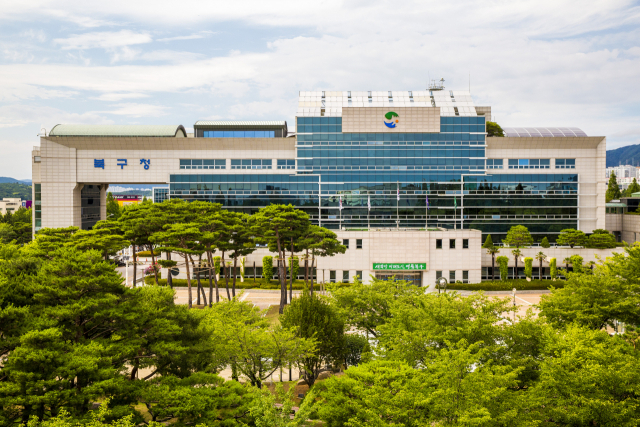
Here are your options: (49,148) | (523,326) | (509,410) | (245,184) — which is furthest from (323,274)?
(49,148)

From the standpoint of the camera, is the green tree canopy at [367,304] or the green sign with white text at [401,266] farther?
the green sign with white text at [401,266]

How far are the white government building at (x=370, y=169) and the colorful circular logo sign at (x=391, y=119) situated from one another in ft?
0.54

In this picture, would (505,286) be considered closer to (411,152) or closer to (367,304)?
(411,152)

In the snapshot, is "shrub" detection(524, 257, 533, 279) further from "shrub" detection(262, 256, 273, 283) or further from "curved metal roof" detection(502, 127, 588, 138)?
"shrub" detection(262, 256, 273, 283)

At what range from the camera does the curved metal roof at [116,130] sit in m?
71.2

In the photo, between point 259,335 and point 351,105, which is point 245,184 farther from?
point 259,335

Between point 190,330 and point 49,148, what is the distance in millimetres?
63292

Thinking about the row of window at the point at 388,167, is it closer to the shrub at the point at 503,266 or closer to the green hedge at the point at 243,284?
the shrub at the point at 503,266

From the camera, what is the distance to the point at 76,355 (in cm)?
1653

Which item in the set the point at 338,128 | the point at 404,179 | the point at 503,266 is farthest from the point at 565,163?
the point at 338,128

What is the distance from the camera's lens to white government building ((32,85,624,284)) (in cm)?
6888

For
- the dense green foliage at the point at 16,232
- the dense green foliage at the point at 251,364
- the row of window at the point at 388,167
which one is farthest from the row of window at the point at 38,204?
the dense green foliage at the point at 251,364

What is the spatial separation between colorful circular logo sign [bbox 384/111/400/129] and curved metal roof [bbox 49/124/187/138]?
37060 mm

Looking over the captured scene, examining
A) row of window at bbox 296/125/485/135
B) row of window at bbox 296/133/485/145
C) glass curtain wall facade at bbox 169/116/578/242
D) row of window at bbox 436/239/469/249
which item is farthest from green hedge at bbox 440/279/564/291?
row of window at bbox 296/125/485/135
